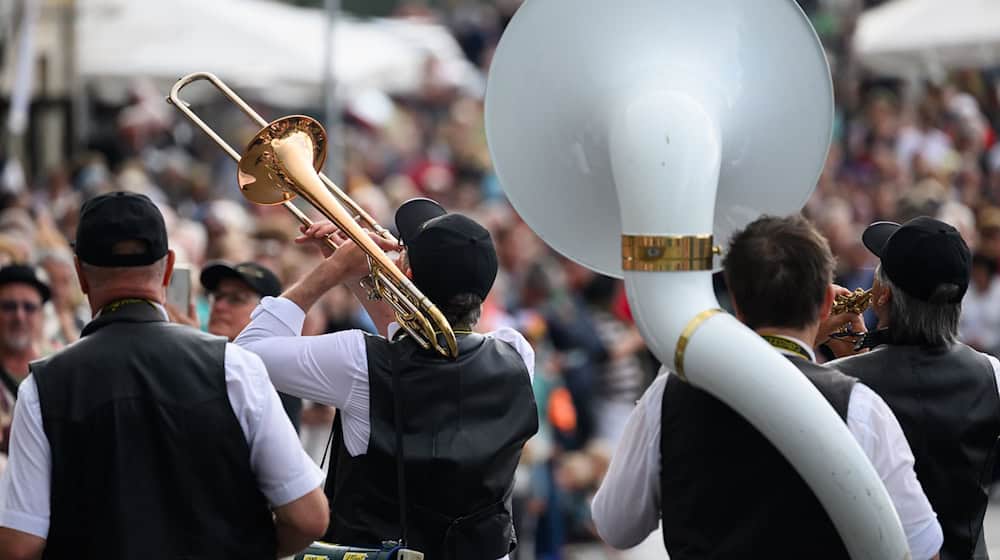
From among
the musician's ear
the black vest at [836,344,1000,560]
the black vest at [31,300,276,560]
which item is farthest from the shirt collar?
the musician's ear

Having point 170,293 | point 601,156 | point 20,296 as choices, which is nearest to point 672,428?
point 601,156

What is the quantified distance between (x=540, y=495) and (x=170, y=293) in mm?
3678

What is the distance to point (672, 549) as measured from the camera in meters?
3.84

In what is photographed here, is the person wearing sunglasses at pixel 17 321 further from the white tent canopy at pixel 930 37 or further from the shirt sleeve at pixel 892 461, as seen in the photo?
the white tent canopy at pixel 930 37

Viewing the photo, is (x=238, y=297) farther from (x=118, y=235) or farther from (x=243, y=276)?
(x=118, y=235)

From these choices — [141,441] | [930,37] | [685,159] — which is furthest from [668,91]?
[930,37]

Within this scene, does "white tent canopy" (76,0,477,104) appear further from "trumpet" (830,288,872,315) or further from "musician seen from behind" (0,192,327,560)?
"musician seen from behind" (0,192,327,560)

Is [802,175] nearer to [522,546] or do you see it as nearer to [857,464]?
[857,464]

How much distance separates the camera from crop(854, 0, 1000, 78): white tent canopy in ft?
55.9

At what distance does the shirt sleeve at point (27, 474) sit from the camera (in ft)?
12.3

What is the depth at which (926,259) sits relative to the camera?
4.23 m

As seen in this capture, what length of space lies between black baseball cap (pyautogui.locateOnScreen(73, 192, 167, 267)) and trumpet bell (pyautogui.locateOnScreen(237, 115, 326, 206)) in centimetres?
68

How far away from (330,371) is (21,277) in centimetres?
284

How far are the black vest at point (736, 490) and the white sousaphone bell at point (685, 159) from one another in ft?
0.35
